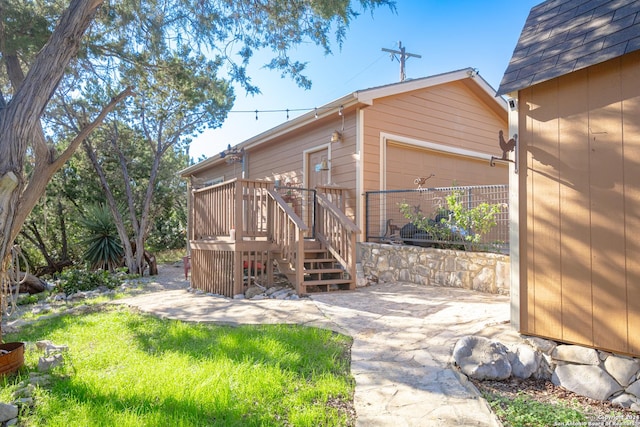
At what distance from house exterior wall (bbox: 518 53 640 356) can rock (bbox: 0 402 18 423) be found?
3.38 m

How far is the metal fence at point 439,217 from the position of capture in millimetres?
5852

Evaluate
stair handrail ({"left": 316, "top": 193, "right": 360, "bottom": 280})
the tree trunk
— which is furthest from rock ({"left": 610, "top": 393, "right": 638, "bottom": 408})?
the tree trunk

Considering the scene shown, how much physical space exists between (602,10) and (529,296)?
2208mm

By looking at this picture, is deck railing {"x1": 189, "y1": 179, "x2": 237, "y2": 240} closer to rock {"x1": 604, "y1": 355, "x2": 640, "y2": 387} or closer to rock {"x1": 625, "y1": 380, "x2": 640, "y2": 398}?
rock {"x1": 604, "y1": 355, "x2": 640, "y2": 387}

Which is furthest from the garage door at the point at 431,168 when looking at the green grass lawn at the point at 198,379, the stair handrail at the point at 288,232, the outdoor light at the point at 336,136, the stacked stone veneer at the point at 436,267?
the green grass lawn at the point at 198,379

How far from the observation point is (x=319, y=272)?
595 cm

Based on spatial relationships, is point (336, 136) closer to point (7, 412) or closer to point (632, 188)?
point (632, 188)

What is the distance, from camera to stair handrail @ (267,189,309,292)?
5570 millimetres

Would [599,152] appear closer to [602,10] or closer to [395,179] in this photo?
[602,10]

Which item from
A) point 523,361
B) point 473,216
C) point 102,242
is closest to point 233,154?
point 102,242

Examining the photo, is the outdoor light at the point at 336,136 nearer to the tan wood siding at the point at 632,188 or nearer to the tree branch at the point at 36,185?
the tree branch at the point at 36,185

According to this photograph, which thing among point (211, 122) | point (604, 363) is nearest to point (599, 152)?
point (604, 363)

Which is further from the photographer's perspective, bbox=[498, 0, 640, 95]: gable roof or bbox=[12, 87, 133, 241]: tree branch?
bbox=[12, 87, 133, 241]: tree branch

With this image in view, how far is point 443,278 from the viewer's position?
19.9 ft
